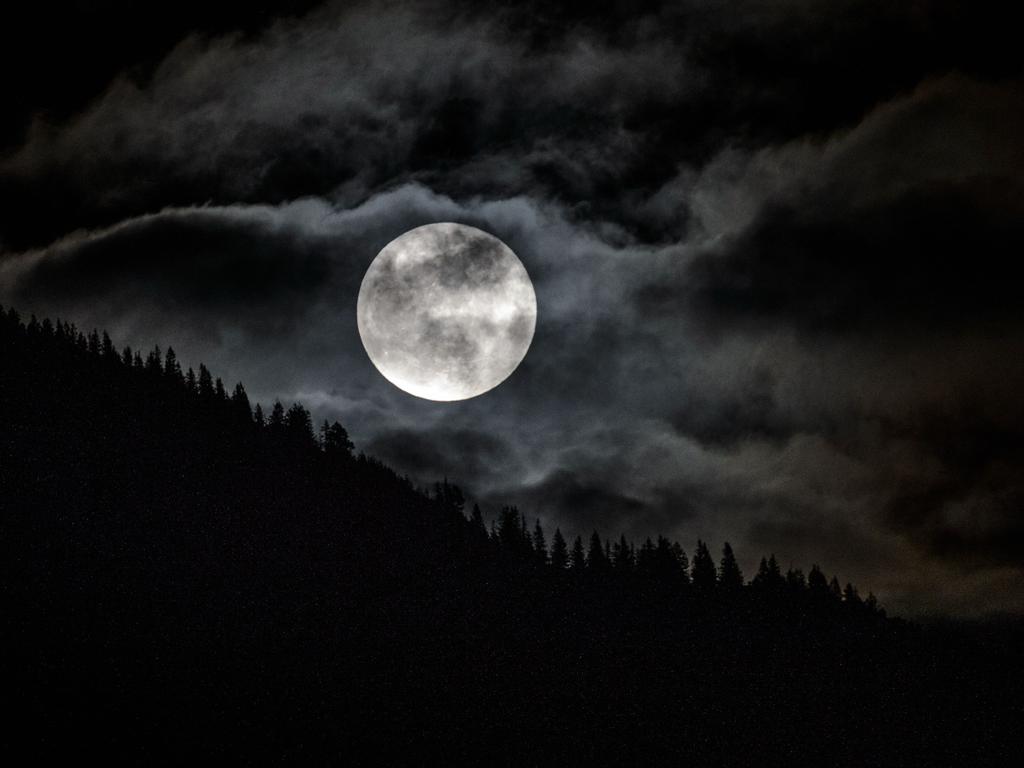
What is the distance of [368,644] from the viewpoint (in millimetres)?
132500

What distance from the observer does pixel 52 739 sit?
9169 cm

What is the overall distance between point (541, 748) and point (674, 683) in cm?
3989

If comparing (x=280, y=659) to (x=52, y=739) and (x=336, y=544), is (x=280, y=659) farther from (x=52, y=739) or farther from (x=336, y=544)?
(x=336, y=544)

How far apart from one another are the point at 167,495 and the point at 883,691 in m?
141

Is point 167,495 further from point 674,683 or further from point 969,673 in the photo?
point 969,673

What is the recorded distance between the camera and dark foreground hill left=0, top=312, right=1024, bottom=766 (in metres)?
105

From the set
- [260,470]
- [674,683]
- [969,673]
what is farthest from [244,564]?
[969,673]

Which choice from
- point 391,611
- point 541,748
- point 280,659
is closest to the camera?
point 541,748

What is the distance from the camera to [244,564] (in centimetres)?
15088

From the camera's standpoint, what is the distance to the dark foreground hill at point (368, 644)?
344 ft

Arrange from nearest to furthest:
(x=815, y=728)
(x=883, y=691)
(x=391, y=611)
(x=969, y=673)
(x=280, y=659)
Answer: (x=280, y=659) < (x=815, y=728) < (x=391, y=611) < (x=883, y=691) < (x=969, y=673)

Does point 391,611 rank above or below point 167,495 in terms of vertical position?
below

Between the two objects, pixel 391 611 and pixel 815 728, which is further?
pixel 391 611

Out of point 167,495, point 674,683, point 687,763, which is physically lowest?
point 687,763
